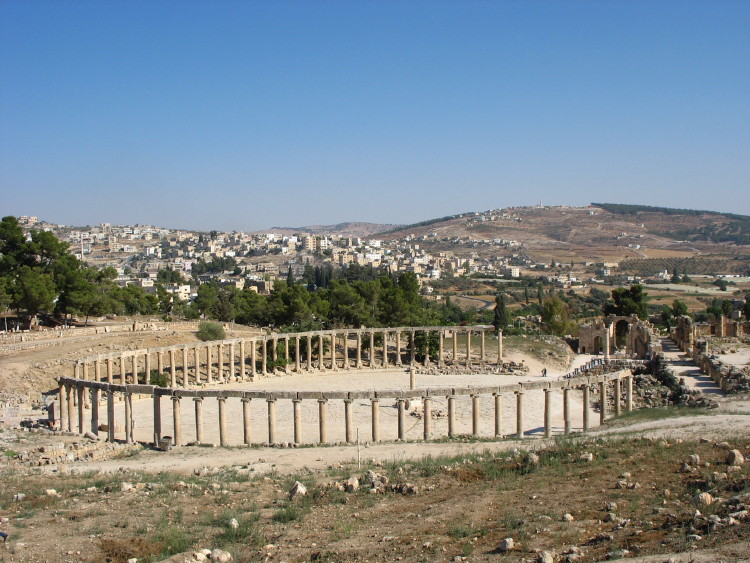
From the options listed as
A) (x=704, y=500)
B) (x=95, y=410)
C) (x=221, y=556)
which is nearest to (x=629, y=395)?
(x=704, y=500)

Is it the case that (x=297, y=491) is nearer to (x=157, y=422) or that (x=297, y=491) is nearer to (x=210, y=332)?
(x=157, y=422)

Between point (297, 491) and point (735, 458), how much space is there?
11.0 m

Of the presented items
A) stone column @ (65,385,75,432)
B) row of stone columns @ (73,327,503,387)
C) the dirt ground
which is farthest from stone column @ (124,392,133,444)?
row of stone columns @ (73,327,503,387)

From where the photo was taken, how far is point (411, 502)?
17.6 m

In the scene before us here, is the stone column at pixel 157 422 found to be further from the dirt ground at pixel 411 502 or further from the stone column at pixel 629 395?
the stone column at pixel 629 395

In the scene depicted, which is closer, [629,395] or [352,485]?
[352,485]

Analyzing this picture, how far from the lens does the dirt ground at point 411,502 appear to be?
45.3 feet

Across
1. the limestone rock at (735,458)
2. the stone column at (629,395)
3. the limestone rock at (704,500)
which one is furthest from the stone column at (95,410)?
the limestone rock at (704,500)

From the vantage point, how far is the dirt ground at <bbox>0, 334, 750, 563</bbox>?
1382 centimetres

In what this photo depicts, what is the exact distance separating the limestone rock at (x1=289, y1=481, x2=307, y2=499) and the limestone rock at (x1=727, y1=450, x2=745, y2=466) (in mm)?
10736

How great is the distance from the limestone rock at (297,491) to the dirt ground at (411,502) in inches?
Answer: 6.4

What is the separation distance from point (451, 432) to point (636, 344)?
1312 inches

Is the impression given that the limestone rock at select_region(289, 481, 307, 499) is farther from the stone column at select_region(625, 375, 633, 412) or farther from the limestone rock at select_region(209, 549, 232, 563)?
the stone column at select_region(625, 375, 633, 412)

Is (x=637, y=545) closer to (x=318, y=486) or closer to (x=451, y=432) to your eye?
(x=318, y=486)
